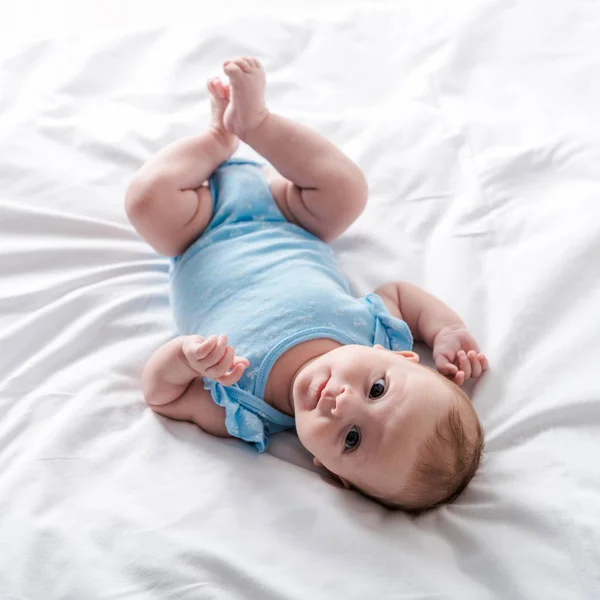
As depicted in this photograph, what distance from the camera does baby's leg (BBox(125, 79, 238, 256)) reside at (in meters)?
1.12

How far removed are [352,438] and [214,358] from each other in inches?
8.1

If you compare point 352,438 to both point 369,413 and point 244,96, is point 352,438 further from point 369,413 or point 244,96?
point 244,96

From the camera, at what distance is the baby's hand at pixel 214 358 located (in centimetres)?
91

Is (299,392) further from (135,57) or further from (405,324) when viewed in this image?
(135,57)

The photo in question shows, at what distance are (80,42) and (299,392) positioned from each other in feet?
3.03

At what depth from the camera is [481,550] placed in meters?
0.86

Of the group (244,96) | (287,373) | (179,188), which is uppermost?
(244,96)

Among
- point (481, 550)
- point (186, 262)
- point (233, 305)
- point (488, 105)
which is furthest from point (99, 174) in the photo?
point (481, 550)

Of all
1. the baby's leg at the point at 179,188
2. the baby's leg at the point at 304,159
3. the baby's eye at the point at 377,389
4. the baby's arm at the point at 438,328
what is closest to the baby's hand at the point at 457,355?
the baby's arm at the point at 438,328

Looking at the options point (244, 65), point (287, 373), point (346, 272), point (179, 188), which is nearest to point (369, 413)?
point (287, 373)

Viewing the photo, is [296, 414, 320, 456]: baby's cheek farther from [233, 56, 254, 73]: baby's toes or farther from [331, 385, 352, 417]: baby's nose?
[233, 56, 254, 73]: baby's toes

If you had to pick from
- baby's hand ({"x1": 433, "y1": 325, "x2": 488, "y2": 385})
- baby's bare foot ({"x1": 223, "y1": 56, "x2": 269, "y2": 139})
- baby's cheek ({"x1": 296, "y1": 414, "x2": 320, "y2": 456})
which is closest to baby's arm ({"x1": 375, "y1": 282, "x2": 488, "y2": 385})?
baby's hand ({"x1": 433, "y1": 325, "x2": 488, "y2": 385})

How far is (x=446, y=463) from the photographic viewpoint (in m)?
0.90

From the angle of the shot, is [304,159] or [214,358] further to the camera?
[304,159]
